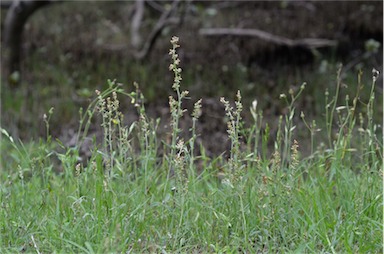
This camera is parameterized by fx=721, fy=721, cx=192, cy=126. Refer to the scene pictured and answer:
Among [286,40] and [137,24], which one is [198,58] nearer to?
[137,24]

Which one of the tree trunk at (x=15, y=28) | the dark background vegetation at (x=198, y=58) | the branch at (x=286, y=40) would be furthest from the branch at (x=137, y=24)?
the tree trunk at (x=15, y=28)

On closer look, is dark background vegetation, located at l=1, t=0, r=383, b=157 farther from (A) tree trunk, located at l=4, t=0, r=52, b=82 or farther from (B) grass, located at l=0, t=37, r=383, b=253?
(B) grass, located at l=0, t=37, r=383, b=253

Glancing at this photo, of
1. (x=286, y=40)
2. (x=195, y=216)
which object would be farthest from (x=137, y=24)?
(x=195, y=216)

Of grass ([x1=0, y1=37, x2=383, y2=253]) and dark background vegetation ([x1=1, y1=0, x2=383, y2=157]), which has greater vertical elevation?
grass ([x1=0, y1=37, x2=383, y2=253])

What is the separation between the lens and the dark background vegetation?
25.1 ft

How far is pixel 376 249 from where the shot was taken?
2.93 meters

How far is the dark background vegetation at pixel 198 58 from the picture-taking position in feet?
25.1

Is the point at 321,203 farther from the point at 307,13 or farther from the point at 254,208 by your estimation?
the point at 307,13

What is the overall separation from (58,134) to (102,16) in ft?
13.5

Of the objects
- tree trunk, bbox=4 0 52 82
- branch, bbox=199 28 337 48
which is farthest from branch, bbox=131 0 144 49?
tree trunk, bbox=4 0 52 82

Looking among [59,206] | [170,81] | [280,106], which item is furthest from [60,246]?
[170,81]

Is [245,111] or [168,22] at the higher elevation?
[168,22]

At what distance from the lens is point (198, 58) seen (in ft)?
29.6

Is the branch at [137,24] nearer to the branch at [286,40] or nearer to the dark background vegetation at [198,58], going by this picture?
the dark background vegetation at [198,58]
